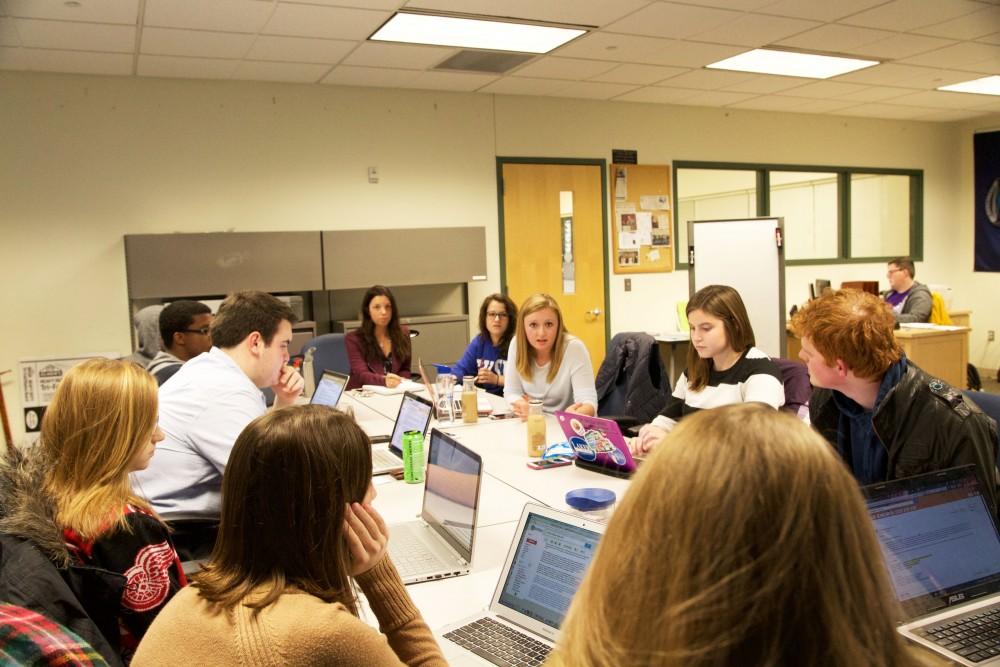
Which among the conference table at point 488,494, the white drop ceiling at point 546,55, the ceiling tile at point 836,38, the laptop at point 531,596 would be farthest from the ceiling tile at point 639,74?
the laptop at point 531,596

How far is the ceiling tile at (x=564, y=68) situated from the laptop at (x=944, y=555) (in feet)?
14.1

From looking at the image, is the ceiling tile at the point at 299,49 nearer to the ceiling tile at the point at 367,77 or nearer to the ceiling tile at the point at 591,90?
the ceiling tile at the point at 367,77

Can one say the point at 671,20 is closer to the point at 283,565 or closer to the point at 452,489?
the point at 452,489

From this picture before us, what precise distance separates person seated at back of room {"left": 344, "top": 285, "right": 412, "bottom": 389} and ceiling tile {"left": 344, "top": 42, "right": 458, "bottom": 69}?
1.50m

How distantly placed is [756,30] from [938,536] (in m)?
4.03

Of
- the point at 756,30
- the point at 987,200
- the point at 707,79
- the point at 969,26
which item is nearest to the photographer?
the point at 756,30

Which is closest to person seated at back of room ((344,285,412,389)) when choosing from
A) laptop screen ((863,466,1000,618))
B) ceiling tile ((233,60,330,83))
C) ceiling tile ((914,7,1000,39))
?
ceiling tile ((233,60,330,83))

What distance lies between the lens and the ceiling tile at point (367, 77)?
538cm

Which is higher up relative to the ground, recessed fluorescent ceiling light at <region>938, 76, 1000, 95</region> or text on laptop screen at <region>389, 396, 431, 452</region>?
recessed fluorescent ceiling light at <region>938, 76, 1000, 95</region>

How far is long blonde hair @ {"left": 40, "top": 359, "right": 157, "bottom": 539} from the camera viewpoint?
1637mm

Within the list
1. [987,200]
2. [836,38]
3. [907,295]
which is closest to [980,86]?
[907,295]

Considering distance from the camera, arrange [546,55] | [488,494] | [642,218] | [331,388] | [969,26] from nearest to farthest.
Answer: [488,494]
[331,388]
[969,26]
[546,55]
[642,218]

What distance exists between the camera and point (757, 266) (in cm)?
570

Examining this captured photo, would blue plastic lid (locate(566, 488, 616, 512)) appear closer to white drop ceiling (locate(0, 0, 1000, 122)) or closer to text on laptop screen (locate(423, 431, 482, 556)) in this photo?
text on laptop screen (locate(423, 431, 482, 556))
